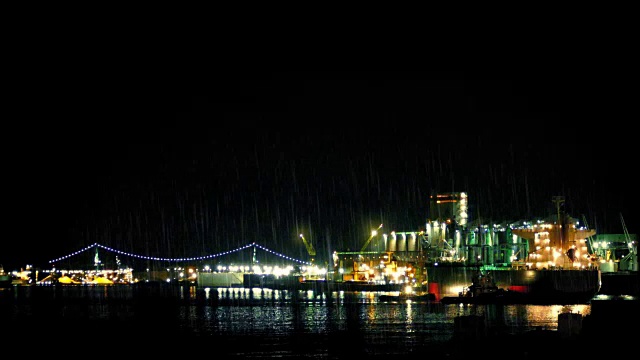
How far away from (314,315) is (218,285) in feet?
267

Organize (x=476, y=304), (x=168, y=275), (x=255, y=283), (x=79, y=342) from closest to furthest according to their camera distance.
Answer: (x=79, y=342), (x=476, y=304), (x=255, y=283), (x=168, y=275)

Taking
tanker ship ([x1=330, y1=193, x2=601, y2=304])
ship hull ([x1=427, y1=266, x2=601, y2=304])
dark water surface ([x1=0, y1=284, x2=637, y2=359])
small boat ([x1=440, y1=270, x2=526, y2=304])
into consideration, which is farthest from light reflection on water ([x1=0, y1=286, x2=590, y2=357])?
tanker ship ([x1=330, y1=193, x2=601, y2=304])

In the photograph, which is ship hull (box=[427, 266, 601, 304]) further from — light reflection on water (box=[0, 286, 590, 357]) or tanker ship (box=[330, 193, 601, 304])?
light reflection on water (box=[0, 286, 590, 357])

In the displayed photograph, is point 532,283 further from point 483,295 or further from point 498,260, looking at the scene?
point 498,260

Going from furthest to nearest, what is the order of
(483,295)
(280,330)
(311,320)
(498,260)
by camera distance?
(498,260) < (483,295) < (311,320) < (280,330)

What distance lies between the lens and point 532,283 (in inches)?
2474

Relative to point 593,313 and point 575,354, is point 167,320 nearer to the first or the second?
point 593,313

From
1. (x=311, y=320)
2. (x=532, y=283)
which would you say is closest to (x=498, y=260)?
(x=532, y=283)

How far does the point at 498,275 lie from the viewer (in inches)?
2598

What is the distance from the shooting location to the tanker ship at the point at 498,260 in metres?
61.7

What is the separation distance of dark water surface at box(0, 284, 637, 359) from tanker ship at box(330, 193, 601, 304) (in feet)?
22.8

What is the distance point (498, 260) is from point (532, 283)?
13230mm

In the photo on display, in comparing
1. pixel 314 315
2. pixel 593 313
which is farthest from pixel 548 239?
pixel 593 313

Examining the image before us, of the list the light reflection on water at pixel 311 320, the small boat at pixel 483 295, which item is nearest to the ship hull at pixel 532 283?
the small boat at pixel 483 295
